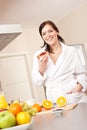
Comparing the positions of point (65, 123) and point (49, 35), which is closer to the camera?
point (65, 123)

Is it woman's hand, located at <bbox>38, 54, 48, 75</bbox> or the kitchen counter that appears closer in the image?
the kitchen counter

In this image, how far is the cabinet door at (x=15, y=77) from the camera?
15.0 ft

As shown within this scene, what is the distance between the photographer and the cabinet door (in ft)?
15.0

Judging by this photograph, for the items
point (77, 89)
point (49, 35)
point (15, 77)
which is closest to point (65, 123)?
point (77, 89)

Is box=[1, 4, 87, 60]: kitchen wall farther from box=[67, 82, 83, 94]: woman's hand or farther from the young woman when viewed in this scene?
box=[67, 82, 83, 94]: woman's hand

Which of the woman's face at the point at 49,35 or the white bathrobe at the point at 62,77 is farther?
the woman's face at the point at 49,35

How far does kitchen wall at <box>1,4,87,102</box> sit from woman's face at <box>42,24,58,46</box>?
241cm

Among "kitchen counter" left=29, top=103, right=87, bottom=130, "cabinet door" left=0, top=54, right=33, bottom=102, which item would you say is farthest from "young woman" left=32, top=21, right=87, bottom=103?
"cabinet door" left=0, top=54, right=33, bottom=102

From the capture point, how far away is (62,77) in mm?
1661

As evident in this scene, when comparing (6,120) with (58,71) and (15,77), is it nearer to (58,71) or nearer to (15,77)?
(58,71)

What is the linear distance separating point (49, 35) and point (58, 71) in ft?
0.90

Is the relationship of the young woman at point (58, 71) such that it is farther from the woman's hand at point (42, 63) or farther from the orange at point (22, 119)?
the orange at point (22, 119)

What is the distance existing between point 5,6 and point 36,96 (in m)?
1.96

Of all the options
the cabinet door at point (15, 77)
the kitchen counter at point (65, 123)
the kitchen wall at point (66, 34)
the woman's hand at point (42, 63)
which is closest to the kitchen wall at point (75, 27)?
the kitchen wall at point (66, 34)
